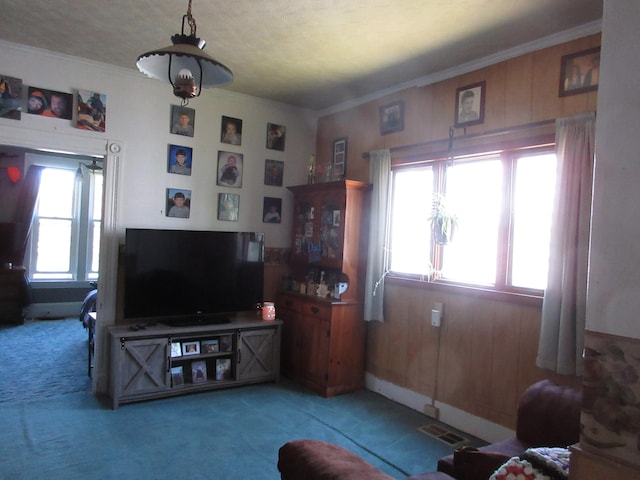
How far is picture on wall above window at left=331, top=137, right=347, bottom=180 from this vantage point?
15.8 ft

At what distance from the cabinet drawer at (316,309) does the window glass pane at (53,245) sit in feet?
17.9

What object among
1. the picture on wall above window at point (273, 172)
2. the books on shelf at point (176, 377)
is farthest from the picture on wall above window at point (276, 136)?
the books on shelf at point (176, 377)

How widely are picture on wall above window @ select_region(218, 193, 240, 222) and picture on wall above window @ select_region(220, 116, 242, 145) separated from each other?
22.2 inches

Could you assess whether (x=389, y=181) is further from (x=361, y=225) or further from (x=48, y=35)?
(x=48, y=35)

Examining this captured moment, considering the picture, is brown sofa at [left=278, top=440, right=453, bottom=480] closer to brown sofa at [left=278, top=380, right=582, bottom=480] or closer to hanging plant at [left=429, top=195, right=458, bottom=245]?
brown sofa at [left=278, top=380, right=582, bottom=480]

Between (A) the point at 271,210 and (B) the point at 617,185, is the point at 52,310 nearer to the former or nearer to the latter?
(A) the point at 271,210

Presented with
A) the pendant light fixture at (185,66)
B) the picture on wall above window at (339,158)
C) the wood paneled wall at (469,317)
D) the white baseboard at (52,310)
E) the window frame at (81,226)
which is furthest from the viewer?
the window frame at (81,226)

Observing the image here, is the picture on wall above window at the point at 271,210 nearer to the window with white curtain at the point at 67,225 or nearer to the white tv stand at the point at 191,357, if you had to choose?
the white tv stand at the point at 191,357

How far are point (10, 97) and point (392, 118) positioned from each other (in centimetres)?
326

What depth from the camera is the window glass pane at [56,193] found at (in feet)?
25.1

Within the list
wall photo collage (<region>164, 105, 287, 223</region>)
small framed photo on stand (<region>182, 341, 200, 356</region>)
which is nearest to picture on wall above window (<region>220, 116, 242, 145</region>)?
wall photo collage (<region>164, 105, 287, 223</region>)

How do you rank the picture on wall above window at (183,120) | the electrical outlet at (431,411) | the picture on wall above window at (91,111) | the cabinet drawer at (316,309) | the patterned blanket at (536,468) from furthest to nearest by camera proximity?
1. the picture on wall above window at (183,120)
2. the cabinet drawer at (316,309)
3. the picture on wall above window at (91,111)
4. the electrical outlet at (431,411)
5. the patterned blanket at (536,468)

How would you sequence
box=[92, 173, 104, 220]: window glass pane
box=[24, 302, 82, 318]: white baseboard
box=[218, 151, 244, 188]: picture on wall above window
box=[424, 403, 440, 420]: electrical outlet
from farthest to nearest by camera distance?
box=[92, 173, 104, 220]: window glass pane, box=[24, 302, 82, 318]: white baseboard, box=[218, 151, 244, 188]: picture on wall above window, box=[424, 403, 440, 420]: electrical outlet

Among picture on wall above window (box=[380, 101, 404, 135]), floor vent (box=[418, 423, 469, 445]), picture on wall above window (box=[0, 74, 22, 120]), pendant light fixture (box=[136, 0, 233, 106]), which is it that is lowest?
floor vent (box=[418, 423, 469, 445])
